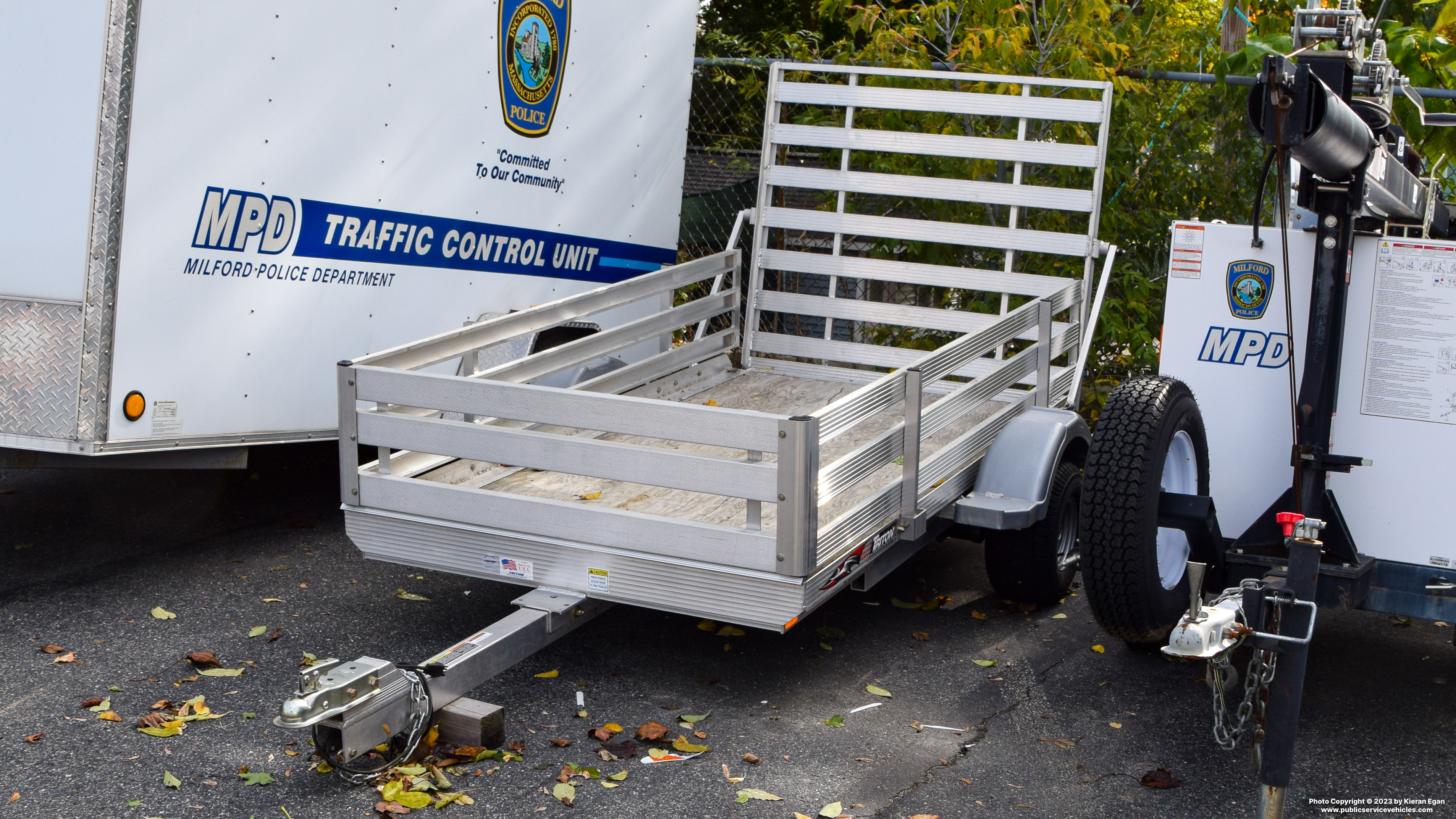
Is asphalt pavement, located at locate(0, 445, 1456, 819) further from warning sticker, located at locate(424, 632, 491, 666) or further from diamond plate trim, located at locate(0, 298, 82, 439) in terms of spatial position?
diamond plate trim, located at locate(0, 298, 82, 439)

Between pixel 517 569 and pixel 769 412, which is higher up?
pixel 769 412

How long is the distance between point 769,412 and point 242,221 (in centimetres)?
250

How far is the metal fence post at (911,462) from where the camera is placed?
4.42 meters

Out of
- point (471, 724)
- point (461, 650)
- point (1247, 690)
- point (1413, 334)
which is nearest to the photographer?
point (1247, 690)

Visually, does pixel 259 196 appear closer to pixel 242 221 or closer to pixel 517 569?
pixel 242 221

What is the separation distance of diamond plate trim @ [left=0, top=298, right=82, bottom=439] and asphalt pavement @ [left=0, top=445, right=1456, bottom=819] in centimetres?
77

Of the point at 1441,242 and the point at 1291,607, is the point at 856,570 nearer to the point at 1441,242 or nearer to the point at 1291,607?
the point at 1291,607

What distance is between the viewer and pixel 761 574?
13.0ft

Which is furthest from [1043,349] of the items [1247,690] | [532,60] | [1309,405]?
[532,60]

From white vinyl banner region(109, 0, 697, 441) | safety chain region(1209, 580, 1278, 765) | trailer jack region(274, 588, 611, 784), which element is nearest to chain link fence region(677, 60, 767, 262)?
white vinyl banner region(109, 0, 697, 441)

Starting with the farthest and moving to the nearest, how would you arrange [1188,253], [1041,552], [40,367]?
1. [1041,552]
2. [40,367]
3. [1188,253]

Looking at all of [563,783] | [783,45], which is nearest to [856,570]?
[563,783]

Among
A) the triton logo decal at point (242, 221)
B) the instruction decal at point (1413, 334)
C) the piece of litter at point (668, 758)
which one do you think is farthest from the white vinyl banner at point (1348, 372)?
the triton logo decal at point (242, 221)

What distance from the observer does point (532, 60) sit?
644 cm
